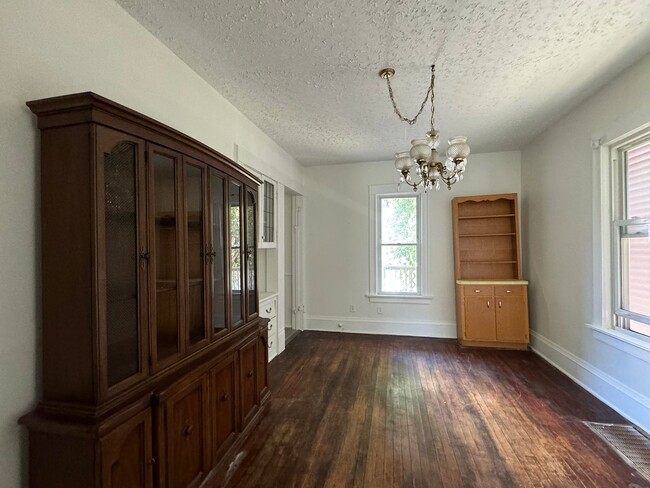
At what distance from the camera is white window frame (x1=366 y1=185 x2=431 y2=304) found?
4574 millimetres

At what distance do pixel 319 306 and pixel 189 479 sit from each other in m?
3.49

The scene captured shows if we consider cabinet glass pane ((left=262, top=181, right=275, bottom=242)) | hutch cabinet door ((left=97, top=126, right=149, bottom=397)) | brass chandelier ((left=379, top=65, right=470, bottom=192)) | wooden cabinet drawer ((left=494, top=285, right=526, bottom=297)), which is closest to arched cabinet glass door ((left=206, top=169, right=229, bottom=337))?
hutch cabinet door ((left=97, top=126, right=149, bottom=397))

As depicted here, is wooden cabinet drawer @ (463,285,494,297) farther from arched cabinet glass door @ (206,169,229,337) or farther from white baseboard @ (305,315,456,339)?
arched cabinet glass door @ (206,169,229,337)

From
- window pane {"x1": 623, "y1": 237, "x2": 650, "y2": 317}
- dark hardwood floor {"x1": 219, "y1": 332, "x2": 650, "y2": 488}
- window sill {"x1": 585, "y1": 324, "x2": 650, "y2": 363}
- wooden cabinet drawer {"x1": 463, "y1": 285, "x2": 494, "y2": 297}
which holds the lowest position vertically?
dark hardwood floor {"x1": 219, "y1": 332, "x2": 650, "y2": 488}

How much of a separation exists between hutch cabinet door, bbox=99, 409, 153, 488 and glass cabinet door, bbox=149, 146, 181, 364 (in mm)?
271

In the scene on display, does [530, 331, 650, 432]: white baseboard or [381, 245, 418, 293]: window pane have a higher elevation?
[381, 245, 418, 293]: window pane

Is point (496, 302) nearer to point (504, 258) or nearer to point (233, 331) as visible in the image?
point (504, 258)

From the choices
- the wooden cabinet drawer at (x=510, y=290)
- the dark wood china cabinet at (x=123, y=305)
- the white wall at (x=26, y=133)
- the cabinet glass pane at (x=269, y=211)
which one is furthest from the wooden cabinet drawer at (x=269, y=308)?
the wooden cabinet drawer at (x=510, y=290)

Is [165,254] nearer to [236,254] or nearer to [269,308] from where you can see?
[236,254]

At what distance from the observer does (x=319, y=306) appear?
196 inches

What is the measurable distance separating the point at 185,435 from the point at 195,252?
96 cm

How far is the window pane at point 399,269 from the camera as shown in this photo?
469 centimetres

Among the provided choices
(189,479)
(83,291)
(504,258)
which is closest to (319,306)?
(504,258)

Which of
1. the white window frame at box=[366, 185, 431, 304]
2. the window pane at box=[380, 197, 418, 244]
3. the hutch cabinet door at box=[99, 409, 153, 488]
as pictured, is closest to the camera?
the hutch cabinet door at box=[99, 409, 153, 488]
